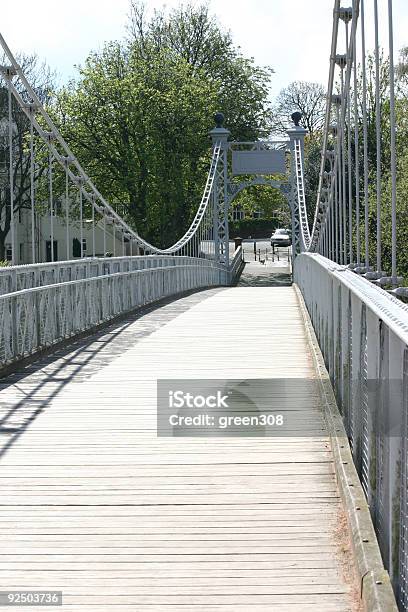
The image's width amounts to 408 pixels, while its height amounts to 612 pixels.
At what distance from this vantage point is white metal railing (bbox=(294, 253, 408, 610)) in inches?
155

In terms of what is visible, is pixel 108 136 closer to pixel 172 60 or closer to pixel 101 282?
pixel 172 60

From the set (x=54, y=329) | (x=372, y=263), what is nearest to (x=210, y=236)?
(x=372, y=263)

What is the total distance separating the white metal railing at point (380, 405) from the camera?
3.93 meters

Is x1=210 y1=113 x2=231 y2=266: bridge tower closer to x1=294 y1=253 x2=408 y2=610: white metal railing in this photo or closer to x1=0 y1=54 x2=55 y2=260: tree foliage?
x1=0 y1=54 x2=55 y2=260: tree foliage

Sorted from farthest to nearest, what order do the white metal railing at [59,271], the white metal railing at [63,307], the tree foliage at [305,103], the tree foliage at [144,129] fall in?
1. the tree foliage at [305,103]
2. the tree foliage at [144,129]
3. the white metal railing at [59,271]
4. the white metal railing at [63,307]

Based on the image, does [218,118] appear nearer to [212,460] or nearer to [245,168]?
[245,168]

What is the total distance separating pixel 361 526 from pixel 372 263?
2523cm

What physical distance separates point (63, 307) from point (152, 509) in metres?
7.32

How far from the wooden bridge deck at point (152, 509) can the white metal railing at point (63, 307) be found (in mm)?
723

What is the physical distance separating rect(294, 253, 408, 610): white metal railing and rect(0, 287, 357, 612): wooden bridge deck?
0.28 meters

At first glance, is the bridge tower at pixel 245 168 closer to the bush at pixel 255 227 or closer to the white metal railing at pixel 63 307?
the white metal railing at pixel 63 307

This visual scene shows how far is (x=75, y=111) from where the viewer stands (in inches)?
1764

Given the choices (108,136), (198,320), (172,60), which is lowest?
(198,320)

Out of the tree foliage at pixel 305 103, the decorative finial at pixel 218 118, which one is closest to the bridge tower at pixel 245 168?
the decorative finial at pixel 218 118
